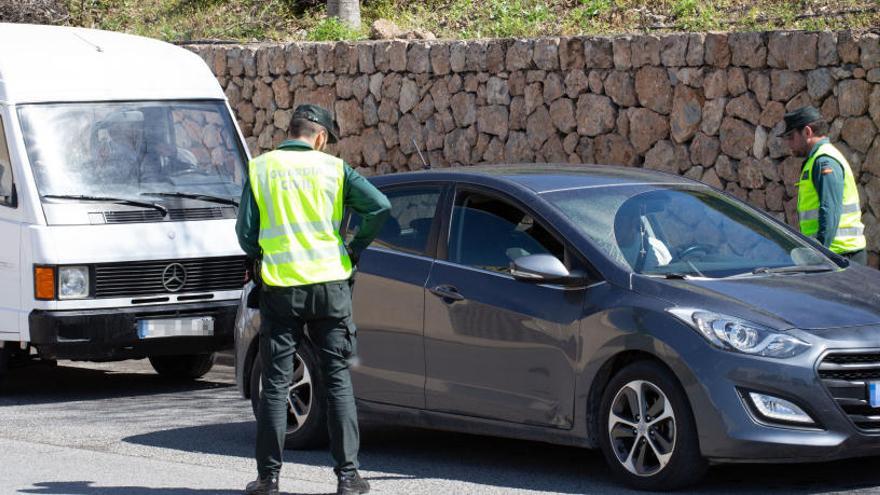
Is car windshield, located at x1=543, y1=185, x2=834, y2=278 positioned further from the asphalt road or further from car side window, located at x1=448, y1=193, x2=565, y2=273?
the asphalt road

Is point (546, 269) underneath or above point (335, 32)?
underneath

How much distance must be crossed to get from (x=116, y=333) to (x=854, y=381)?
5452 mm

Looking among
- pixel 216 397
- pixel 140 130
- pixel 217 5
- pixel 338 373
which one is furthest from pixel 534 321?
pixel 217 5

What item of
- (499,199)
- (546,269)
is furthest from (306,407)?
(546,269)

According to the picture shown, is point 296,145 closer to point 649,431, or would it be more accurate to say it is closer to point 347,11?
point 649,431

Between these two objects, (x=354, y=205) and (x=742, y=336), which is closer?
(x=742, y=336)

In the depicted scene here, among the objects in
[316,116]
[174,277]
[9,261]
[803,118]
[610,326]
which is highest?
[316,116]

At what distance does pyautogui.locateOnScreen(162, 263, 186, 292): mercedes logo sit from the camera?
36.4 ft

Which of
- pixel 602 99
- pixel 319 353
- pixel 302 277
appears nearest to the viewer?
pixel 302 277

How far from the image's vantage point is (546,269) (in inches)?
Answer: 302

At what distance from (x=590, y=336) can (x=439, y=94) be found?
9139 mm

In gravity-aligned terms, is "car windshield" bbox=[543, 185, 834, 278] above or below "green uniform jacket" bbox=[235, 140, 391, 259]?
below

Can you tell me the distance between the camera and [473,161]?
16281 millimetres

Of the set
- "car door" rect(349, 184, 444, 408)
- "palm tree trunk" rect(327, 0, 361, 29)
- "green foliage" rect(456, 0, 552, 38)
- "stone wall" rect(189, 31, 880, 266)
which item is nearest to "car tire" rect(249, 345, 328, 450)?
"car door" rect(349, 184, 444, 408)
